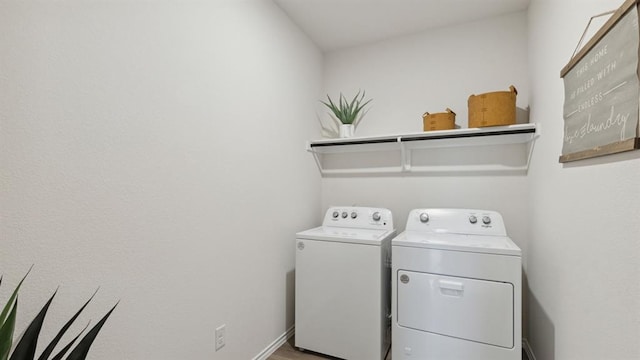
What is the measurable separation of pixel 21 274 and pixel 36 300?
0.31ft

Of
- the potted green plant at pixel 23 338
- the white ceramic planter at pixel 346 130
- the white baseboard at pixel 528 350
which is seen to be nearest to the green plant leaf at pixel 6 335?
the potted green plant at pixel 23 338

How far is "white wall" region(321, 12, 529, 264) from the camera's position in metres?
2.18

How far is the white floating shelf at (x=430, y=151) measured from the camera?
206 cm

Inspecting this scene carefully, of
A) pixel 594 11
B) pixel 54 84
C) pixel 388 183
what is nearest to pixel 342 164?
pixel 388 183

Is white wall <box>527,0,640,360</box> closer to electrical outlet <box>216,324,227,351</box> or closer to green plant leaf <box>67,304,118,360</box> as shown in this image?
green plant leaf <box>67,304,118,360</box>

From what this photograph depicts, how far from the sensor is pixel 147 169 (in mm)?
1223

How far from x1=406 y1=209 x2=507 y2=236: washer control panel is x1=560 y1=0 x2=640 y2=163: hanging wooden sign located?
2.73 feet

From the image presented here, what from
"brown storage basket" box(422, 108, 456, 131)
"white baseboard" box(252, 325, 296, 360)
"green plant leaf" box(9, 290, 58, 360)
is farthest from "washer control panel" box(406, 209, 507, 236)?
"green plant leaf" box(9, 290, 58, 360)

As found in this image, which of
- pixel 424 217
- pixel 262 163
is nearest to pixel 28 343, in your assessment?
pixel 262 163

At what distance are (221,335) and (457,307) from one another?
1.35 meters

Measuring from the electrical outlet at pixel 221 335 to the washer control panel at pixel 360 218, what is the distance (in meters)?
1.14

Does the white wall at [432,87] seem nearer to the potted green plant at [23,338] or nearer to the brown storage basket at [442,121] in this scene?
the brown storage basket at [442,121]

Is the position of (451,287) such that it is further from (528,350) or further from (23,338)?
(23,338)

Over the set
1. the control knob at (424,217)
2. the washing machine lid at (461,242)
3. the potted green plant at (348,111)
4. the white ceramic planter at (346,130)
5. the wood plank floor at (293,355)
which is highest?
the potted green plant at (348,111)
